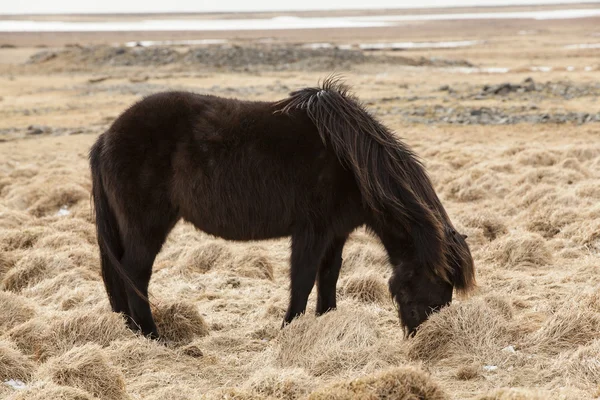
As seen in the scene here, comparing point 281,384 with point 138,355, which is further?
point 138,355

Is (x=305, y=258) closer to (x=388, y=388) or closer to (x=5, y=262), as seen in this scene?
(x=388, y=388)

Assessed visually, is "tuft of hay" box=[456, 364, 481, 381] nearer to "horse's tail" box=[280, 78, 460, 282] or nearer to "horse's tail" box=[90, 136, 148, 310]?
"horse's tail" box=[280, 78, 460, 282]

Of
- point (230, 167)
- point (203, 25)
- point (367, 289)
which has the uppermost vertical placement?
point (203, 25)

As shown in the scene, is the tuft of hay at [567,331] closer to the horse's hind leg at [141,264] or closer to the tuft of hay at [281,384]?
the tuft of hay at [281,384]

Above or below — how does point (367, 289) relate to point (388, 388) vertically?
below

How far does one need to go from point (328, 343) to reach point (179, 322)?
1.41m

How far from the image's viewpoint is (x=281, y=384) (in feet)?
13.5

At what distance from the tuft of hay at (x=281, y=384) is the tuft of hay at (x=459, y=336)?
0.98 meters

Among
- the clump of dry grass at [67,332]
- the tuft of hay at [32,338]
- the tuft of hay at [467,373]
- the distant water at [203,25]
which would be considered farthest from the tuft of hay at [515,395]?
the distant water at [203,25]

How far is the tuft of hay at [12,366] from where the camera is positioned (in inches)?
171

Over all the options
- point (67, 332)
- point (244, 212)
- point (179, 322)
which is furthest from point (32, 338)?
point (244, 212)

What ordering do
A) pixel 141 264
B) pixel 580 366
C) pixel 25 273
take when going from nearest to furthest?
pixel 580 366 < pixel 141 264 < pixel 25 273

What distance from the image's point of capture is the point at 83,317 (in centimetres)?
517

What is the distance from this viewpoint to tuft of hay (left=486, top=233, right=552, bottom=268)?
7.24m
